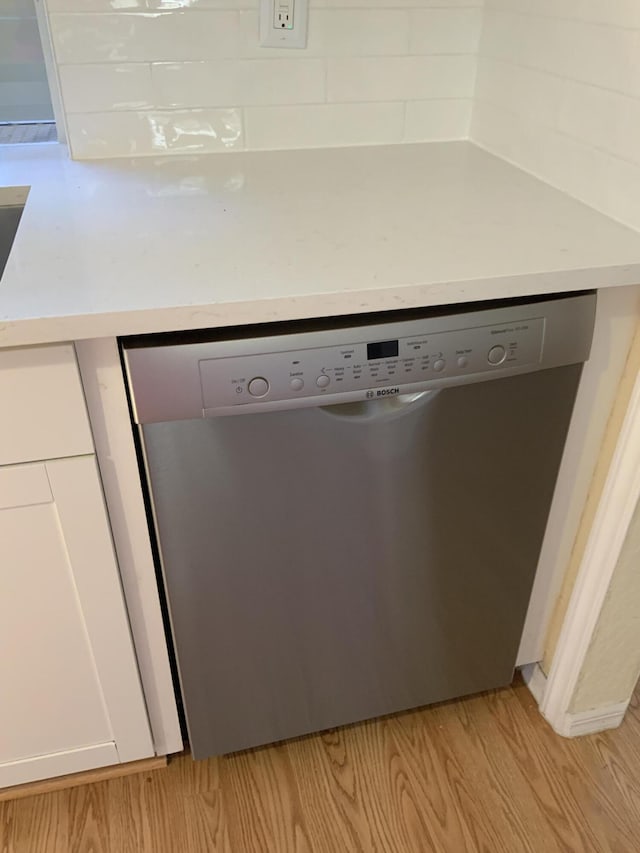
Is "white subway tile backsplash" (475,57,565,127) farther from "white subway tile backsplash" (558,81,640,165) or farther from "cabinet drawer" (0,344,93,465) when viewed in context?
"cabinet drawer" (0,344,93,465)

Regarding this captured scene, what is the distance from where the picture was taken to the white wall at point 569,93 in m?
0.99

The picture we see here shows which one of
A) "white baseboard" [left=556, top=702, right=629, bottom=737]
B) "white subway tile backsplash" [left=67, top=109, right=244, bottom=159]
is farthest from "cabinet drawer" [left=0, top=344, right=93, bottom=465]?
"white baseboard" [left=556, top=702, right=629, bottom=737]

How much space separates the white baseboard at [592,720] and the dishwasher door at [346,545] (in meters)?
0.22

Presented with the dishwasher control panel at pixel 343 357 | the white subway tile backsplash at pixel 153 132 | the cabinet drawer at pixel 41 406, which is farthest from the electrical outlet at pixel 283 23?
the cabinet drawer at pixel 41 406

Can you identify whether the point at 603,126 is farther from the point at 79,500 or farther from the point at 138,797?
the point at 138,797

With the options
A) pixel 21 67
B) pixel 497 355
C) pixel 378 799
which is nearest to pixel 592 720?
pixel 378 799

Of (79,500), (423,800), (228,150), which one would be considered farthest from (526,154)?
(423,800)

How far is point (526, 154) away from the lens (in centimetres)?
126

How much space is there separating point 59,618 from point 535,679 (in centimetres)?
94

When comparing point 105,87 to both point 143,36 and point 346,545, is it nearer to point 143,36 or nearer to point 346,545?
point 143,36

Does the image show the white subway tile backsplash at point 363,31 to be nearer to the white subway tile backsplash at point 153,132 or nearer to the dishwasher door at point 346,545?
the white subway tile backsplash at point 153,132

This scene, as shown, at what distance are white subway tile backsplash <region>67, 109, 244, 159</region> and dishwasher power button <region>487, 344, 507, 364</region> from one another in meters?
0.74

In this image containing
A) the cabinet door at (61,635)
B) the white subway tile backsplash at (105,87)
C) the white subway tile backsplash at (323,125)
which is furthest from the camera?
the white subway tile backsplash at (323,125)

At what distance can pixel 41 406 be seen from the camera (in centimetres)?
83
